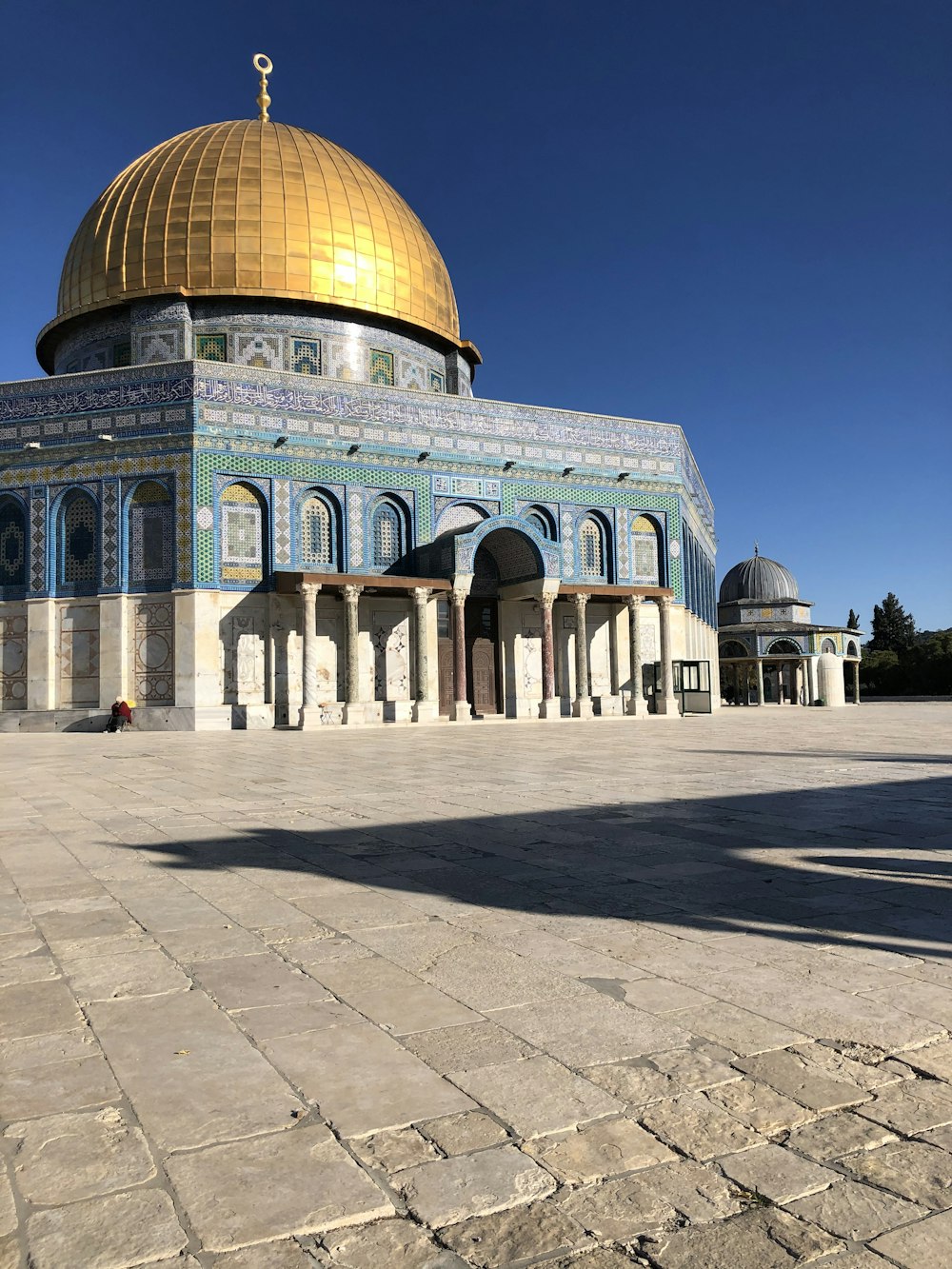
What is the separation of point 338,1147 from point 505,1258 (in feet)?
1.76

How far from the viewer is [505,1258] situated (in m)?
1.80

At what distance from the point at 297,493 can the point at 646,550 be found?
33.6 feet

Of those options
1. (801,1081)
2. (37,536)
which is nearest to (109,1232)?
(801,1081)

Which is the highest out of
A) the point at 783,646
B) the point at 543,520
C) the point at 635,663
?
the point at 543,520

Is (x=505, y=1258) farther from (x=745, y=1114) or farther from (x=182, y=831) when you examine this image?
(x=182, y=831)

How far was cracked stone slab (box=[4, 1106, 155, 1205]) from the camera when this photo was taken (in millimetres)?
2031

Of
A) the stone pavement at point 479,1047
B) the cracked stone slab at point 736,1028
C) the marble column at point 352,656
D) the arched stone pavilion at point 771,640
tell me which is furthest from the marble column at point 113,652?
the arched stone pavilion at point 771,640

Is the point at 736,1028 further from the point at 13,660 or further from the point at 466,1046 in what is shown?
the point at 13,660

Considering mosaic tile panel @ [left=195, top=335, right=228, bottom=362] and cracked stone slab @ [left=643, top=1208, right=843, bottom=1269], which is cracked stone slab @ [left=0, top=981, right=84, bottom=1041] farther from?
mosaic tile panel @ [left=195, top=335, right=228, bottom=362]

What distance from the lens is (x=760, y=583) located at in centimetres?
5647

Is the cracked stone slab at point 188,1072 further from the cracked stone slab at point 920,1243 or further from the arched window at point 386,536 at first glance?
the arched window at point 386,536

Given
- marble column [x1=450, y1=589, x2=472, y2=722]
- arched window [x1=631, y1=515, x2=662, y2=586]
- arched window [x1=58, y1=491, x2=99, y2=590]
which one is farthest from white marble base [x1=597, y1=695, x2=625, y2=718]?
arched window [x1=58, y1=491, x2=99, y2=590]

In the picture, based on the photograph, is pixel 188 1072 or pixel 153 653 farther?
pixel 153 653

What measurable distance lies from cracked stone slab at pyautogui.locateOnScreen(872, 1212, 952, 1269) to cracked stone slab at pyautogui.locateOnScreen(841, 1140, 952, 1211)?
0.07 meters
